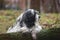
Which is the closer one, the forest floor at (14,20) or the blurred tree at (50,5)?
the forest floor at (14,20)

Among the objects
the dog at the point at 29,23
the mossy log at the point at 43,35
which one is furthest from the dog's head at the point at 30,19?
the mossy log at the point at 43,35

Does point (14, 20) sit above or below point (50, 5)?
below

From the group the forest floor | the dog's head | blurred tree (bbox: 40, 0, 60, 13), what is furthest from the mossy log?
blurred tree (bbox: 40, 0, 60, 13)

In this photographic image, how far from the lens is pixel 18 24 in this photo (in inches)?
61.4

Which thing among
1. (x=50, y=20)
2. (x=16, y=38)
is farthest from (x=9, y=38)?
(x=50, y=20)

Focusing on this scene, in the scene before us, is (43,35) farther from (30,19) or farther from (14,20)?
(14,20)

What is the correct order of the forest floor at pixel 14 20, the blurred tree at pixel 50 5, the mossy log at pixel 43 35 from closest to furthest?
the mossy log at pixel 43 35
the forest floor at pixel 14 20
the blurred tree at pixel 50 5

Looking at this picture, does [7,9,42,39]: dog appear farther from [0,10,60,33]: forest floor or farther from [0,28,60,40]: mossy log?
[0,28,60,40]: mossy log

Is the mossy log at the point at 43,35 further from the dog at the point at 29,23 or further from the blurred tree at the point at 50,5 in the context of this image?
the blurred tree at the point at 50,5

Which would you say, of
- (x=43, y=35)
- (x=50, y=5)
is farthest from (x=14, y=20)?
(x=43, y=35)

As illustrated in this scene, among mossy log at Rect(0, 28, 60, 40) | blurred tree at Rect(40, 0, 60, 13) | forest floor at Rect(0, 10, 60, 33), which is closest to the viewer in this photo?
mossy log at Rect(0, 28, 60, 40)

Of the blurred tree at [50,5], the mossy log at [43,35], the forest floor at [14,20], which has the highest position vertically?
the blurred tree at [50,5]

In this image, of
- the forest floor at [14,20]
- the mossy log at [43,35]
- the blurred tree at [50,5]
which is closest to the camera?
the mossy log at [43,35]

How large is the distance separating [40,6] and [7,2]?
43 centimetres
